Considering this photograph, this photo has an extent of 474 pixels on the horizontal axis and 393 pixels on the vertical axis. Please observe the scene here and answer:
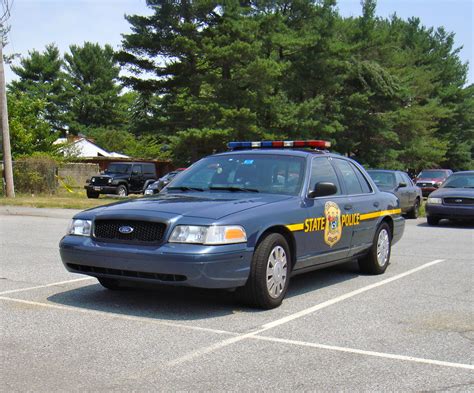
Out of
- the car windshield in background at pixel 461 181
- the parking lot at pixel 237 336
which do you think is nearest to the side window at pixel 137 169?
the car windshield in background at pixel 461 181

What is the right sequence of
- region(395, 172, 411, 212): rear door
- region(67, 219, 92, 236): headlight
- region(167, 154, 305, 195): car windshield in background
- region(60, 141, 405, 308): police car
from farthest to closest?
region(395, 172, 411, 212): rear door, region(167, 154, 305, 195): car windshield in background, region(67, 219, 92, 236): headlight, region(60, 141, 405, 308): police car

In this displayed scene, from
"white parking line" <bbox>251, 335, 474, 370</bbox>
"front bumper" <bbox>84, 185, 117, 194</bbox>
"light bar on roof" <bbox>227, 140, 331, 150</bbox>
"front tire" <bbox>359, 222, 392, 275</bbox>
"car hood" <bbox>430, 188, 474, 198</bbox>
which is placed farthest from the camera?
"front bumper" <bbox>84, 185, 117, 194</bbox>

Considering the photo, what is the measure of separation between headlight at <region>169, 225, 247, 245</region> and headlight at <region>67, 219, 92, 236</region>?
99 centimetres

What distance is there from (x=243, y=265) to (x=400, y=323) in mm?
1509

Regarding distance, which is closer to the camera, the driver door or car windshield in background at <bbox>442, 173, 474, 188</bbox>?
the driver door

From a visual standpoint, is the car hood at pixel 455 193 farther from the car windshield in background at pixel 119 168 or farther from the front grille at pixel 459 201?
the car windshield in background at pixel 119 168

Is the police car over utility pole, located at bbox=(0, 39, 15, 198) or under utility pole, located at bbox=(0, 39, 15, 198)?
under

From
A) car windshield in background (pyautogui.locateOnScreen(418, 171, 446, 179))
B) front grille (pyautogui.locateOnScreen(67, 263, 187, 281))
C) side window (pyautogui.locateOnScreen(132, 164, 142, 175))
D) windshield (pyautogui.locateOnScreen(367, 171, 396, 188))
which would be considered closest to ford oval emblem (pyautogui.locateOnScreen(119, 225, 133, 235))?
front grille (pyautogui.locateOnScreen(67, 263, 187, 281))

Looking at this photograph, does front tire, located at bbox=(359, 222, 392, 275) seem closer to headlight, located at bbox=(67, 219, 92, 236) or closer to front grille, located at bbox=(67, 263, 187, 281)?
front grille, located at bbox=(67, 263, 187, 281)

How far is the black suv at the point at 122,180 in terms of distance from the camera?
1204 inches

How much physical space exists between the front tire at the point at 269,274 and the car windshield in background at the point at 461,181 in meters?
11.9

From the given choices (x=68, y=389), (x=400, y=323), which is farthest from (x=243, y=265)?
(x=68, y=389)

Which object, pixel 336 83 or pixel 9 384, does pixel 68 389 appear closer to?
pixel 9 384

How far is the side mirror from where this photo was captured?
6.74 metres
